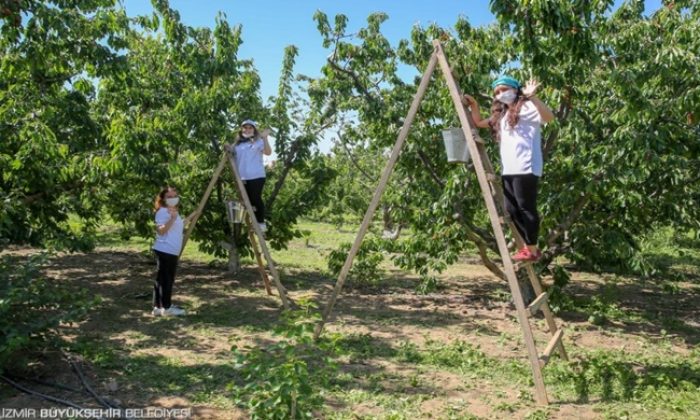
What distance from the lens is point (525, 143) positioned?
4391mm

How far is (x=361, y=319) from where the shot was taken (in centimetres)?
695

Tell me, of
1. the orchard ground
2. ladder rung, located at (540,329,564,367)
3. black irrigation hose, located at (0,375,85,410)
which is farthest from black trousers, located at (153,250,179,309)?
ladder rung, located at (540,329,564,367)

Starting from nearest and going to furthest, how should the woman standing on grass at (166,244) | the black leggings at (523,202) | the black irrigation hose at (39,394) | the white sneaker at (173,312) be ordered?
the black irrigation hose at (39,394) → the black leggings at (523,202) → the woman standing on grass at (166,244) → the white sneaker at (173,312)

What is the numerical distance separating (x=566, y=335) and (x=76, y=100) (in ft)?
20.9

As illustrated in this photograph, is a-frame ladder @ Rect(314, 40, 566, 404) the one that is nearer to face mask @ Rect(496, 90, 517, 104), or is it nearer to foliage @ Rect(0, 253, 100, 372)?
face mask @ Rect(496, 90, 517, 104)

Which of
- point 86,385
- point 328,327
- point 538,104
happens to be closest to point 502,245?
point 538,104

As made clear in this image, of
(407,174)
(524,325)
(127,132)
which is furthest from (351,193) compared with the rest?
(524,325)

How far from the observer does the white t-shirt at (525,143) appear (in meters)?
4.38

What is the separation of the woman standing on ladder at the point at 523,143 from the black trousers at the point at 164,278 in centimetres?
401

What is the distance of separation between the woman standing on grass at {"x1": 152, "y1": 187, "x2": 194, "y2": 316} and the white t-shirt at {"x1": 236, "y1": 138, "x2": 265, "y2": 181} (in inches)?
35.3

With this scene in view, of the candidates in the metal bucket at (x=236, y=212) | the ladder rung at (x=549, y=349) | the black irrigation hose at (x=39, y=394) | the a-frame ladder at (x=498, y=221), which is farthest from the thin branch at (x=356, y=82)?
the black irrigation hose at (x=39, y=394)

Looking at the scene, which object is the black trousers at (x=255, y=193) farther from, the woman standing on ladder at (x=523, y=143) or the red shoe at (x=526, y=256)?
the red shoe at (x=526, y=256)

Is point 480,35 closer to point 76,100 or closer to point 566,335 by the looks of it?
point 566,335

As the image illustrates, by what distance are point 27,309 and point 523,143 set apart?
401cm
